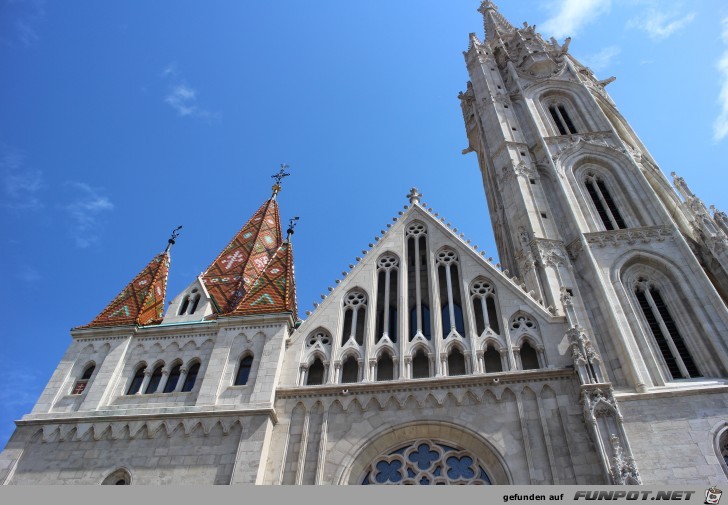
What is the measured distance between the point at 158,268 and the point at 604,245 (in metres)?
13.9

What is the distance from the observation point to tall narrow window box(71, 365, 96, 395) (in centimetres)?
1400

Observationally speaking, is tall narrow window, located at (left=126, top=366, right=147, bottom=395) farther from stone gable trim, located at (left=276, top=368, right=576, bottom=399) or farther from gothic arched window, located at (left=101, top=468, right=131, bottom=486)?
stone gable trim, located at (left=276, top=368, right=576, bottom=399)

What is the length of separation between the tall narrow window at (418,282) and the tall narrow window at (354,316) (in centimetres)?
122

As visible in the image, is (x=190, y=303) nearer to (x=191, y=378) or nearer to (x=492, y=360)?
(x=191, y=378)

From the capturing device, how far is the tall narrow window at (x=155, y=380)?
45.6 ft

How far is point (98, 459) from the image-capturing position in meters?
12.2

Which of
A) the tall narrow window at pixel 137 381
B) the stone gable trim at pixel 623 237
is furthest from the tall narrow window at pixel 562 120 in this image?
the tall narrow window at pixel 137 381

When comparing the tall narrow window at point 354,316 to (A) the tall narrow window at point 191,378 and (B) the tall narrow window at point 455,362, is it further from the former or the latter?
(A) the tall narrow window at point 191,378

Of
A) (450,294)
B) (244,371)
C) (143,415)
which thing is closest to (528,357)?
(450,294)

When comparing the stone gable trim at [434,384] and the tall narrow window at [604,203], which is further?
the tall narrow window at [604,203]

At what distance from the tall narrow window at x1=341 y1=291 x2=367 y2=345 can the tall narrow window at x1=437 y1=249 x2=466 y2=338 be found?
81.0 inches

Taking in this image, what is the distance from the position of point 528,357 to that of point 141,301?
10.9 m

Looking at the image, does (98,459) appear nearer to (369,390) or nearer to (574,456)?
(369,390)

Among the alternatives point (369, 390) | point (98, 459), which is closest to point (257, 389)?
point (369, 390)
